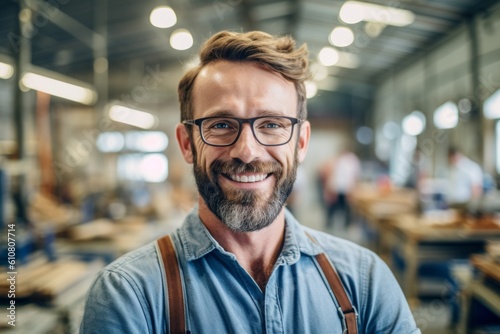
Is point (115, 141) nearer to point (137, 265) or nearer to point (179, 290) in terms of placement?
point (137, 265)

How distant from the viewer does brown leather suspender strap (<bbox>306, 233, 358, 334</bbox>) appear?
4.40 feet

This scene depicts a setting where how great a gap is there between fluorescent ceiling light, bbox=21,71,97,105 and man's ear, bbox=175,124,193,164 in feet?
11.9

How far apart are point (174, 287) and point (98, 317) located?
0.22m

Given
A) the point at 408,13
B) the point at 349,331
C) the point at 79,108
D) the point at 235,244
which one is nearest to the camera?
the point at 349,331

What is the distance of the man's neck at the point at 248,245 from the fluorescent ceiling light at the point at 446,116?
327 inches

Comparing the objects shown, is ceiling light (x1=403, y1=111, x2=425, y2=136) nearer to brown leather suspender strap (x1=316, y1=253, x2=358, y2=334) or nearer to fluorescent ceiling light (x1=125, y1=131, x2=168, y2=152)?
fluorescent ceiling light (x1=125, y1=131, x2=168, y2=152)

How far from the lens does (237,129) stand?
138 centimetres

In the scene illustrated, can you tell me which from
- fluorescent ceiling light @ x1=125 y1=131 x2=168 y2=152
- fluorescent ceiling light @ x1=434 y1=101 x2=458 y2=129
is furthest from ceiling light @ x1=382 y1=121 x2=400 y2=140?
fluorescent ceiling light @ x1=125 y1=131 x2=168 y2=152

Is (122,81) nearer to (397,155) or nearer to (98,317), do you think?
(397,155)

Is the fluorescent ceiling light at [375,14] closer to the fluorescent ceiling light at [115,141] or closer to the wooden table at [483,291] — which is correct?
the wooden table at [483,291]

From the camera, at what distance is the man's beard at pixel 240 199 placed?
1364mm

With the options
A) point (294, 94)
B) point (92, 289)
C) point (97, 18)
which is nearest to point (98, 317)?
point (92, 289)

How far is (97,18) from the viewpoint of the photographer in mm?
7258

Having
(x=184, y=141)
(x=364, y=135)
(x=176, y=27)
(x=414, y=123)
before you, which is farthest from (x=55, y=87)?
(x=364, y=135)
